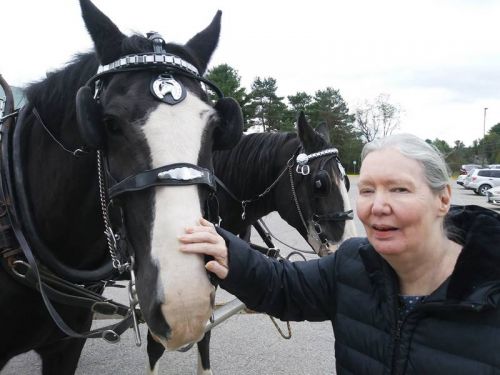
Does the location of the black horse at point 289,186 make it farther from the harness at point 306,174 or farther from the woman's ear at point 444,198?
the woman's ear at point 444,198

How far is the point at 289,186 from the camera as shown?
11.0 feet

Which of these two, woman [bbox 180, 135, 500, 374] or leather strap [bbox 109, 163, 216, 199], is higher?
leather strap [bbox 109, 163, 216, 199]

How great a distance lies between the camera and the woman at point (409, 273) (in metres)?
1.18

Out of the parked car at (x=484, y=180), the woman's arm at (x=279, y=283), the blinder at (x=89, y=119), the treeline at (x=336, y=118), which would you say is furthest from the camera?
the treeline at (x=336, y=118)

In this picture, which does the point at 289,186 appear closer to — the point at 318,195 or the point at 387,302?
the point at 318,195

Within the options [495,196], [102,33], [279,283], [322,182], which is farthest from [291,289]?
[495,196]

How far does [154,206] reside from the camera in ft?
4.15

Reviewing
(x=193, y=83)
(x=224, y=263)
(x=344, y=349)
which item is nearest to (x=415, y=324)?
(x=344, y=349)

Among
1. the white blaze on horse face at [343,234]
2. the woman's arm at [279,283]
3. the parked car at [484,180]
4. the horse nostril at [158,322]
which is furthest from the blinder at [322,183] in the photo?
the parked car at [484,180]

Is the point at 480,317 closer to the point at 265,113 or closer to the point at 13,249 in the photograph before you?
the point at 13,249

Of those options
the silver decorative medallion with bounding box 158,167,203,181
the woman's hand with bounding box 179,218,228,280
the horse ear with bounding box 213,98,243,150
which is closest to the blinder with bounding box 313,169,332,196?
the horse ear with bounding box 213,98,243,150

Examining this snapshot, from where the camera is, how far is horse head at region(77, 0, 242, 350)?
1.19m

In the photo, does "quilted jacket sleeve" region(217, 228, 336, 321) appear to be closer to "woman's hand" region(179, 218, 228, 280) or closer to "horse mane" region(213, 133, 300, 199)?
"woman's hand" region(179, 218, 228, 280)

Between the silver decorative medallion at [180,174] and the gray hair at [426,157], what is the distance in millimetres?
645
